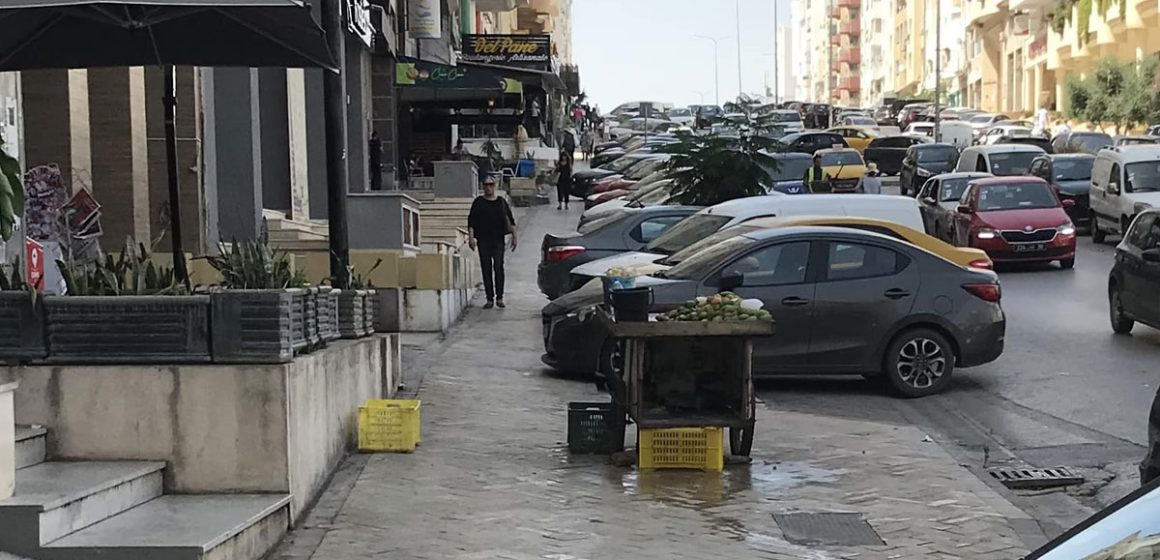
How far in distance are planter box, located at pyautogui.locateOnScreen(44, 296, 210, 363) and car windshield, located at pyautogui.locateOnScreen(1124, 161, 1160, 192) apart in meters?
23.0

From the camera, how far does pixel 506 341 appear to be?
16453 millimetres

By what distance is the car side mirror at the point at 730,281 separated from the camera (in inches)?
508

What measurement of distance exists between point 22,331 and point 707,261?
24.3 feet

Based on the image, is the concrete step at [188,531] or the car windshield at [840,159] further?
the car windshield at [840,159]

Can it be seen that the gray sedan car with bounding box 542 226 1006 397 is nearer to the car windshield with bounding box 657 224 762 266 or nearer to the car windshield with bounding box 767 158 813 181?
the car windshield with bounding box 657 224 762 266

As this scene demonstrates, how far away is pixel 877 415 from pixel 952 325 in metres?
1.35

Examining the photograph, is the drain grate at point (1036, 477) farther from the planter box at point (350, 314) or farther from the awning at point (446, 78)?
the awning at point (446, 78)

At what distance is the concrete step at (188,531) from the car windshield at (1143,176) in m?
22.8

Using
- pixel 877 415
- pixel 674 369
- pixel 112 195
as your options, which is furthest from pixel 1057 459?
pixel 112 195

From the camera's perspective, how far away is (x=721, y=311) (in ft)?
32.2

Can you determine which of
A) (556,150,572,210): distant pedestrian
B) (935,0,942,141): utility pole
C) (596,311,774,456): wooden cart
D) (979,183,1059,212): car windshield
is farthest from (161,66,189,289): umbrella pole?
(935,0,942,141): utility pole

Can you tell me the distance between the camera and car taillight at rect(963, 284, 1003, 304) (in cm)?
1374

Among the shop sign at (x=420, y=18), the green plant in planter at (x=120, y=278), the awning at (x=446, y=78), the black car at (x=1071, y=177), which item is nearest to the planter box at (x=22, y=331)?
the green plant in planter at (x=120, y=278)

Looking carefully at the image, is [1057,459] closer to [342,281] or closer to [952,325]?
[952,325]
